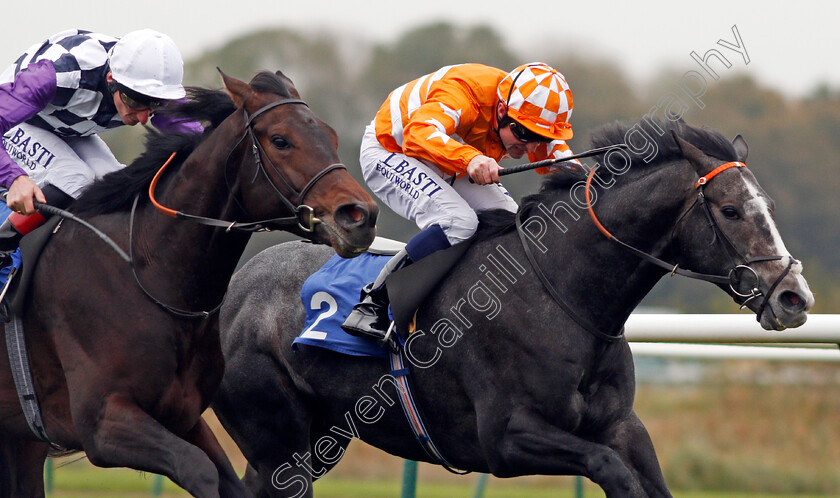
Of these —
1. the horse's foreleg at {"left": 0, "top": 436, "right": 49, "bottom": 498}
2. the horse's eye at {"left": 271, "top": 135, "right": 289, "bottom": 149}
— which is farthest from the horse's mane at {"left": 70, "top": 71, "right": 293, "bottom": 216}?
the horse's foreleg at {"left": 0, "top": 436, "right": 49, "bottom": 498}

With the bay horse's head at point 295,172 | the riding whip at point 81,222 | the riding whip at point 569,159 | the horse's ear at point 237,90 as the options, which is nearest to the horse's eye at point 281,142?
the bay horse's head at point 295,172

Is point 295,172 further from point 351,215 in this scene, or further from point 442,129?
point 442,129

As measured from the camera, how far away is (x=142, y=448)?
11.8 ft

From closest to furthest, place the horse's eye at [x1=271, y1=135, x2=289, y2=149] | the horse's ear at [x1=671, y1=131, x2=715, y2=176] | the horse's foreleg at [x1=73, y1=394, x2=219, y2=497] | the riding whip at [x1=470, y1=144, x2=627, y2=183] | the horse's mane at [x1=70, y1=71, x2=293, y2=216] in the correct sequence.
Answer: the horse's foreleg at [x1=73, y1=394, x2=219, y2=497], the horse's eye at [x1=271, y1=135, x2=289, y2=149], the horse's ear at [x1=671, y1=131, x2=715, y2=176], the horse's mane at [x1=70, y1=71, x2=293, y2=216], the riding whip at [x1=470, y1=144, x2=627, y2=183]

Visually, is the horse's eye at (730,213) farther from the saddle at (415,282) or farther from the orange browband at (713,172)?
the saddle at (415,282)

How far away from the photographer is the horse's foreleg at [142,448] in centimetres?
348

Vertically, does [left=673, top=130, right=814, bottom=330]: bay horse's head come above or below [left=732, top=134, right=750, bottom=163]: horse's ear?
below

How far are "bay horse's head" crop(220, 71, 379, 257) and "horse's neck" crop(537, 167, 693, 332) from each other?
1.00 metres

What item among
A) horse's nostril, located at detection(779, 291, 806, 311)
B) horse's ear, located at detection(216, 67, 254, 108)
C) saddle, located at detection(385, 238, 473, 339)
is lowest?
saddle, located at detection(385, 238, 473, 339)

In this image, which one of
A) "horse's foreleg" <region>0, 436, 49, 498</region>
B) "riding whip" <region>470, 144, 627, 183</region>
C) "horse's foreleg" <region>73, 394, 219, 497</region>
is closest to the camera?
"horse's foreleg" <region>73, 394, 219, 497</region>

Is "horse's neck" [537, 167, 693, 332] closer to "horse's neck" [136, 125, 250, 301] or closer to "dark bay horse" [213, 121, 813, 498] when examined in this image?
"dark bay horse" [213, 121, 813, 498]

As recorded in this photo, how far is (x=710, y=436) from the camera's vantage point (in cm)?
963

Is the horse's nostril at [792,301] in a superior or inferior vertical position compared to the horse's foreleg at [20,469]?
superior

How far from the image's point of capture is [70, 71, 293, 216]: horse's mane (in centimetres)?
406
